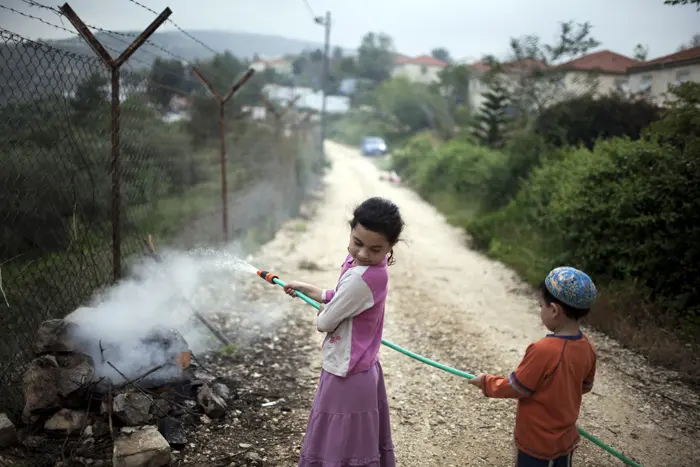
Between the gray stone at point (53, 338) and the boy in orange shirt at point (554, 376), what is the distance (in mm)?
2841

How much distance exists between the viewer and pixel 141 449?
10.6 feet

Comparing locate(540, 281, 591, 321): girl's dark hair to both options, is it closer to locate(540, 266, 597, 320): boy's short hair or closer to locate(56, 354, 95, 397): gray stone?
locate(540, 266, 597, 320): boy's short hair

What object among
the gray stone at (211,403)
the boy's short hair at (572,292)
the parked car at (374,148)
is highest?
the boy's short hair at (572,292)

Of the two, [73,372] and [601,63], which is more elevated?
[601,63]

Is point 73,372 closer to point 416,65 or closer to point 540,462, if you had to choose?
point 540,462

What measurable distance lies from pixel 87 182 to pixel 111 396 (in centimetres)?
402

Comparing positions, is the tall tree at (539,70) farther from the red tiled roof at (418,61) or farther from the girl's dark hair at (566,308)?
the red tiled roof at (418,61)

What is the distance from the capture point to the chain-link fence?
13.9 feet


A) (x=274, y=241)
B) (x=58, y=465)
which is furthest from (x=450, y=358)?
(x=274, y=241)

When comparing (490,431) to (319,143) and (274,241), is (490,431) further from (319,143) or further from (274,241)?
(319,143)

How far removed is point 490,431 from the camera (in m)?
4.28

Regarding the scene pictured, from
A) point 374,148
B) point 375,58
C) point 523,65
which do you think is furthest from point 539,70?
point 375,58

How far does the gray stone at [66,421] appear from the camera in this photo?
344 cm

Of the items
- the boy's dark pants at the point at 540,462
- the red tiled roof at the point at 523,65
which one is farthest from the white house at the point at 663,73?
the boy's dark pants at the point at 540,462
